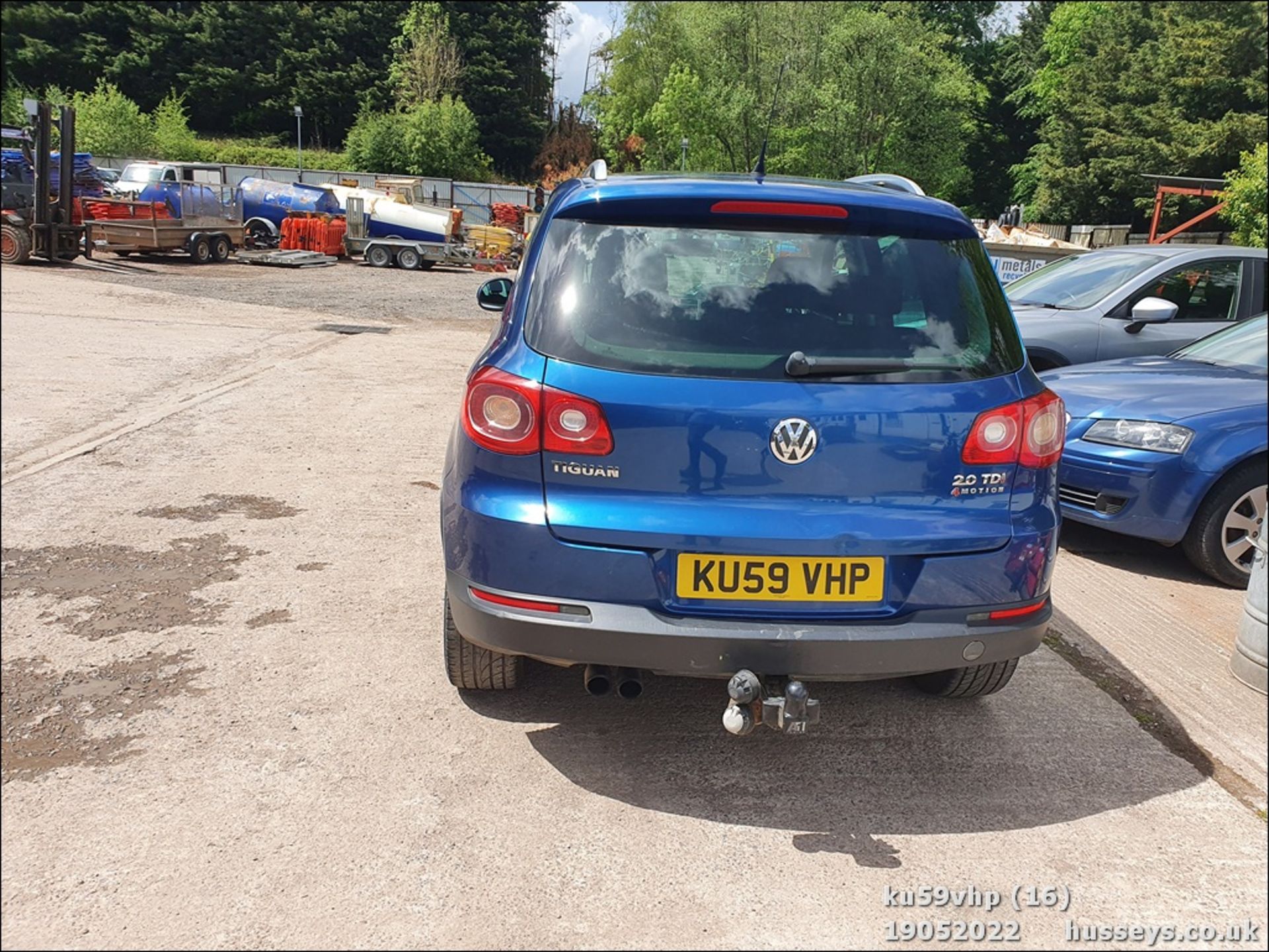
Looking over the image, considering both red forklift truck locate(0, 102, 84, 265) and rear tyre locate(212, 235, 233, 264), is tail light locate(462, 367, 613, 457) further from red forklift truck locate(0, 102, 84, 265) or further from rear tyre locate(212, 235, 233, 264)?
rear tyre locate(212, 235, 233, 264)

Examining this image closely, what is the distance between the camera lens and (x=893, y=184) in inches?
157

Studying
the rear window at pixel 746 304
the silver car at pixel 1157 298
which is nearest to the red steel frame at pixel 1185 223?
the silver car at pixel 1157 298

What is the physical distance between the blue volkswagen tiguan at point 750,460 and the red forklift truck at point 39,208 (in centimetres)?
1996

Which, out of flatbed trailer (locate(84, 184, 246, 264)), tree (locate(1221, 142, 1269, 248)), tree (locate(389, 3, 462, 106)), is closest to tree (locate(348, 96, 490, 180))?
tree (locate(389, 3, 462, 106))

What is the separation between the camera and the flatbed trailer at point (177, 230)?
2333cm

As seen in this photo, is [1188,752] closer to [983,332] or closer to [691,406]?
[983,332]

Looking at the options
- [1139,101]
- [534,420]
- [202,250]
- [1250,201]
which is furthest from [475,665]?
[1139,101]

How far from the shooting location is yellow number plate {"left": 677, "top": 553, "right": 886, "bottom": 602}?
2814 millimetres

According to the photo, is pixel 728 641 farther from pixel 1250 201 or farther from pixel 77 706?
pixel 1250 201

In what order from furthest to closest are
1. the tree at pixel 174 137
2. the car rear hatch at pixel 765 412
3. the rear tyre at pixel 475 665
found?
1. the tree at pixel 174 137
2. the rear tyre at pixel 475 665
3. the car rear hatch at pixel 765 412

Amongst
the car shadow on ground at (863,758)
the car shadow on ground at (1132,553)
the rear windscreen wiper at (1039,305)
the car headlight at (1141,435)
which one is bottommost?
the car shadow on ground at (863,758)

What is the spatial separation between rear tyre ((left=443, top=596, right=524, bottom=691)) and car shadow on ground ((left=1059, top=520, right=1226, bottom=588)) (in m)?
3.73

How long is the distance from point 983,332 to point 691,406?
99 centimetres

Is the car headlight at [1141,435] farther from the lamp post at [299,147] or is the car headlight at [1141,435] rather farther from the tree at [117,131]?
the lamp post at [299,147]
